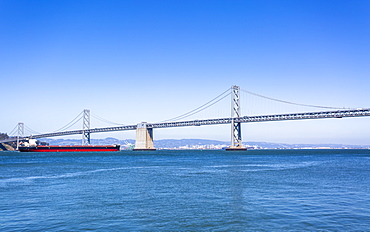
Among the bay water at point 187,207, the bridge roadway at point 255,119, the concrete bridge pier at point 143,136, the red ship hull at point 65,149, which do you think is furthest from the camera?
the concrete bridge pier at point 143,136

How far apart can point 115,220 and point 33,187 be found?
9.08 meters

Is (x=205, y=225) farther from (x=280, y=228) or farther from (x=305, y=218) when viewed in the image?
(x=305, y=218)

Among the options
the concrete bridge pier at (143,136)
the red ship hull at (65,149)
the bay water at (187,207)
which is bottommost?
the bay water at (187,207)

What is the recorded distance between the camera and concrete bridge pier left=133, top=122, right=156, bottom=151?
9525 centimetres

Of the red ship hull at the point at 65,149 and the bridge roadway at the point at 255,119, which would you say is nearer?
the bridge roadway at the point at 255,119

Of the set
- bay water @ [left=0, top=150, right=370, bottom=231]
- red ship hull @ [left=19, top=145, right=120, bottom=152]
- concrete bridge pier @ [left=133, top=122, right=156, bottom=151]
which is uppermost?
concrete bridge pier @ [left=133, top=122, right=156, bottom=151]

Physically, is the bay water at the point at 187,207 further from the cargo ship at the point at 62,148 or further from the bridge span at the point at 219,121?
the cargo ship at the point at 62,148

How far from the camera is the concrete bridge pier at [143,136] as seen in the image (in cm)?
9525

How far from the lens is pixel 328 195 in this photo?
14062 mm

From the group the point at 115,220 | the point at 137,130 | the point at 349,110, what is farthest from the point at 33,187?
the point at 137,130

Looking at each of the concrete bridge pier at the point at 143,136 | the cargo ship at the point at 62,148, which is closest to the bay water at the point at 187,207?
the cargo ship at the point at 62,148

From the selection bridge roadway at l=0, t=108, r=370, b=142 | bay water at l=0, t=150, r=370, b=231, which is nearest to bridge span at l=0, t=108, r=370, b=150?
bridge roadway at l=0, t=108, r=370, b=142

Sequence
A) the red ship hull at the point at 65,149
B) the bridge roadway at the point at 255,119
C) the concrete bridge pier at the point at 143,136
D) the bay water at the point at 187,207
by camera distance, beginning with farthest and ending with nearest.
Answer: the concrete bridge pier at the point at 143,136 < the red ship hull at the point at 65,149 < the bridge roadway at the point at 255,119 < the bay water at the point at 187,207

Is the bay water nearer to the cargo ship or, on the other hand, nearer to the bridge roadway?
the bridge roadway
